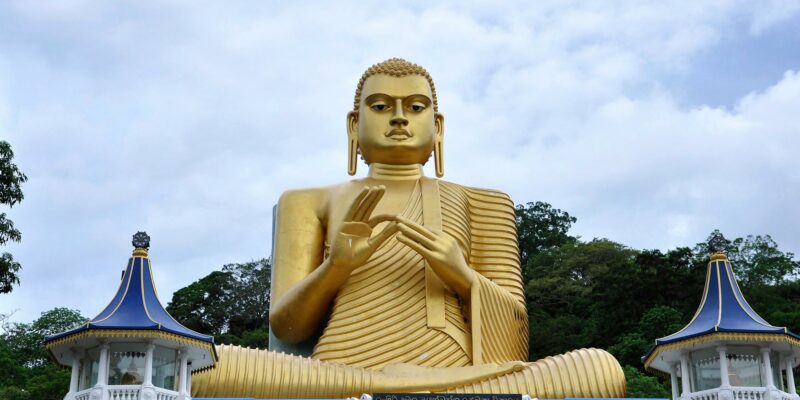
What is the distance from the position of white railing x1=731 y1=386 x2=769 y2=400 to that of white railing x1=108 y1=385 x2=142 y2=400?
5.33 meters

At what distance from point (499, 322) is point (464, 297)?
49cm

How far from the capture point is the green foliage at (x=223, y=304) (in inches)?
1121

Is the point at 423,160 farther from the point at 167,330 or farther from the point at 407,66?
the point at 167,330

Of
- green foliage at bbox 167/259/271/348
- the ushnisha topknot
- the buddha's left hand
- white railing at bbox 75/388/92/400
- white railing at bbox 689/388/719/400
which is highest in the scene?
green foliage at bbox 167/259/271/348

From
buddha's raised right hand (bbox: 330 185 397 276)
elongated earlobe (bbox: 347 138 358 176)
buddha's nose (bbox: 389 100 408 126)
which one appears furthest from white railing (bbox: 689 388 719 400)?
elongated earlobe (bbox: 347 138 358 176)

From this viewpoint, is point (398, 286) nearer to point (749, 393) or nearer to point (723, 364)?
point (723, 364)

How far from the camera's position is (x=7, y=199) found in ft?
46.4

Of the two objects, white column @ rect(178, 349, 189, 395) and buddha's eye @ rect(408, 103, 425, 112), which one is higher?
buddha's eye @ rect(408, 103, 425, 112)

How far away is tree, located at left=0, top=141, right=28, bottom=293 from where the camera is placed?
46.2ft

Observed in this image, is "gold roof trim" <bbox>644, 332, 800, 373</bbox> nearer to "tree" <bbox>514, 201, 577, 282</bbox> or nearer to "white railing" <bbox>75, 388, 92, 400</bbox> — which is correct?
"white railing" <bbox>75, 388, 92, 400</bbox>

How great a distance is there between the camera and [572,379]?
10.7 metres

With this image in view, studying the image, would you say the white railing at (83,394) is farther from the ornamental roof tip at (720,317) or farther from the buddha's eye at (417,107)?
the buddha's eye at (417,107)

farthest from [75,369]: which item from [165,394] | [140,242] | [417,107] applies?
[417,107]

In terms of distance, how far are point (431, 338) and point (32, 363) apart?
→ 53.8 ft
